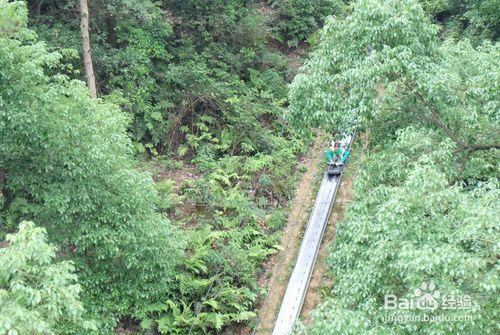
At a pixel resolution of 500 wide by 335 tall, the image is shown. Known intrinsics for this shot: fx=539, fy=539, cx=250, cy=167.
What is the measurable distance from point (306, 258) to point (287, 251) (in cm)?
68

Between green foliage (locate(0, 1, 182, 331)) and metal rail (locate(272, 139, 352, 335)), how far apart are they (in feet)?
11.6

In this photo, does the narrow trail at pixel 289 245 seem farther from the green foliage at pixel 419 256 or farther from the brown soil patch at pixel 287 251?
the green foliage at pixel 419 256

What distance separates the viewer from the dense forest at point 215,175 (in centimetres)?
718

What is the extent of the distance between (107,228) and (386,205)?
5511 millimetres

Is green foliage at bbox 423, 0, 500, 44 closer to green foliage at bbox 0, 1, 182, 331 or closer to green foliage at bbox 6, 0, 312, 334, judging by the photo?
green foliage at bbox 6, 0, 312, 334

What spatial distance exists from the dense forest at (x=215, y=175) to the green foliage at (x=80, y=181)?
4 centimetres

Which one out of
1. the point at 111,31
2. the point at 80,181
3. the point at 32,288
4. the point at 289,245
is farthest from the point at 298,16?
the point at 32,288

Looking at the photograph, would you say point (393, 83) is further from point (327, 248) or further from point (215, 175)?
point (215, 175)

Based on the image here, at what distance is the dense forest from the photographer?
7180mm

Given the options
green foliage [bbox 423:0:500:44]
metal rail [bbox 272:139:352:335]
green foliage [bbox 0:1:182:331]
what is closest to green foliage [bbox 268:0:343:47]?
green foliage [bbox 423:0:500:44]

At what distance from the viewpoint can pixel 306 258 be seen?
14531 millimetres

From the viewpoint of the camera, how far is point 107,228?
34.5 feet

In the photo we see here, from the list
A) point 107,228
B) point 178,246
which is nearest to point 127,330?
point 178,246

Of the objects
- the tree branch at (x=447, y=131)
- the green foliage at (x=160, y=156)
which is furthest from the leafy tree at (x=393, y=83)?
the green foliage at (x=160, y=156)
